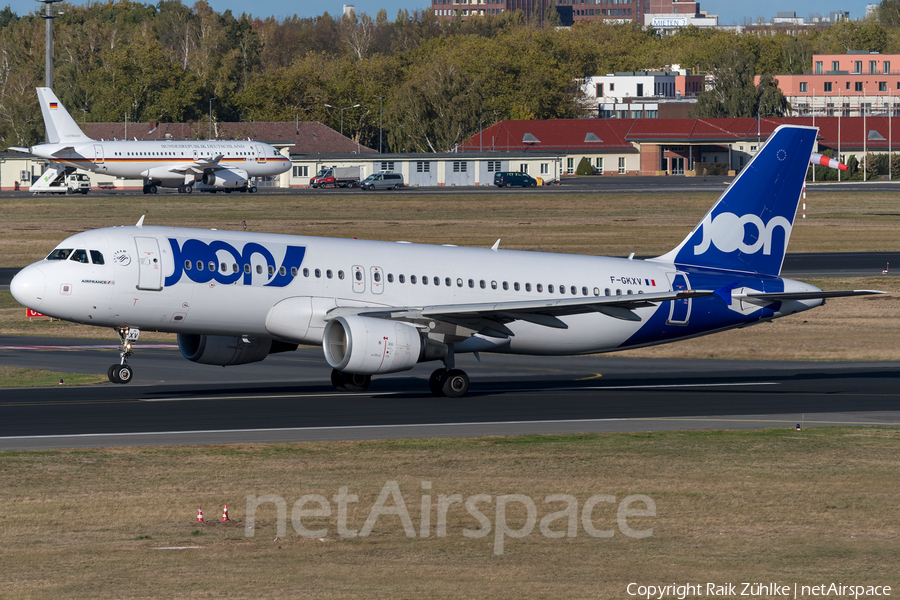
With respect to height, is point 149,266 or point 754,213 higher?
point 754,213

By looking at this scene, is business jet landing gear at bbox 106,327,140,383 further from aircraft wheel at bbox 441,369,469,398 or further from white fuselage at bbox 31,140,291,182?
white fuselage at bbox 31,140,291,182

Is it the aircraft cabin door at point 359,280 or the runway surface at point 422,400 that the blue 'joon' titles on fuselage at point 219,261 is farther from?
the runway surface at point 422,400

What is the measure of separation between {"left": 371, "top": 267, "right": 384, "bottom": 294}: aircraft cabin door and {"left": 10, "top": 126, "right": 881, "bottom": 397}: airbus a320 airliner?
1.1 inches

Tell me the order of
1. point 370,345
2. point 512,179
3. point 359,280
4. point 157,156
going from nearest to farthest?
point 370,345 < point 359,280 < point 157,156 < point 512,179

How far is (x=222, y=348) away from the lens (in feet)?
110

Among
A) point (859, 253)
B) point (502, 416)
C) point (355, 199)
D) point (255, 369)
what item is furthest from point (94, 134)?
point (502, 416)

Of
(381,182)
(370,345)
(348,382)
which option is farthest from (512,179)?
(370,345)

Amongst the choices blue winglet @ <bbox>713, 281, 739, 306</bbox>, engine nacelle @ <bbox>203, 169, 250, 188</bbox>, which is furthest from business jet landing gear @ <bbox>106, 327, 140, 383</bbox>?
engine nacelle @ <bbox>203, 169, 250, 188</bbox>

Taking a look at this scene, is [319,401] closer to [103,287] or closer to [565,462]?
[103,287]

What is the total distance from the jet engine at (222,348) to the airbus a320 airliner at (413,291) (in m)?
0.04

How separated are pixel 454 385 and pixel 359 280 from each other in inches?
157

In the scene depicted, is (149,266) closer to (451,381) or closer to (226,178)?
(451,381)

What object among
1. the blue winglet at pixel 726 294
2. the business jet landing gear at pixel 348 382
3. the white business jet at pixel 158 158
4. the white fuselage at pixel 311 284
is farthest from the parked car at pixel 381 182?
the business jet landing gear at pixel 348 382

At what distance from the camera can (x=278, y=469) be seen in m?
23.9
